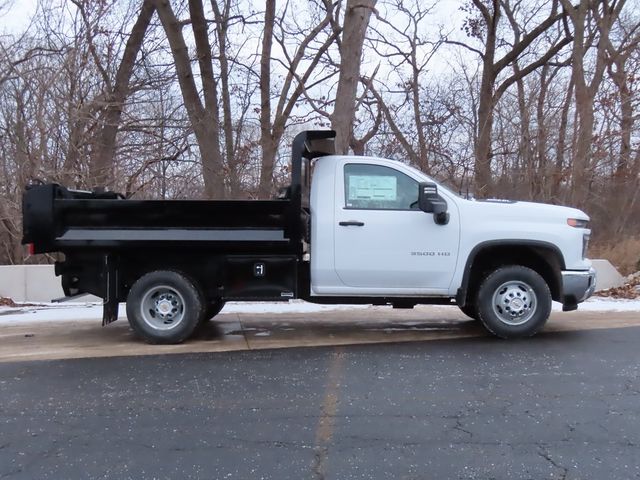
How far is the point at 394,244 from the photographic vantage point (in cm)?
692

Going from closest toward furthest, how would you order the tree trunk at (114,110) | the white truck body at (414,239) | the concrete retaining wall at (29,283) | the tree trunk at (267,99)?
the white truck body at (414,239) < the concrete retaining wall at (29,283) < the tree trunk at (114,110) < the tree trunk at (267,99)

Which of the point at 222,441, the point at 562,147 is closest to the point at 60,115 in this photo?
the point at 222,441

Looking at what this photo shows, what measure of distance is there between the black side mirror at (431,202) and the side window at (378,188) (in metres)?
0.16

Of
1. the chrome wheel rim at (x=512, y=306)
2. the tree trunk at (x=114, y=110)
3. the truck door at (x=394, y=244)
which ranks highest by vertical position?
the tree trunk at (x=114, y=110)

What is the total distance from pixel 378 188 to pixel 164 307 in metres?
2.85

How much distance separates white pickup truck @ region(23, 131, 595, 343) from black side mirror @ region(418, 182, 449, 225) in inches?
0.5

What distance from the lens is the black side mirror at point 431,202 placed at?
Answer: 680 centimetres

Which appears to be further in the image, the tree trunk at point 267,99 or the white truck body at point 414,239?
the tree trunk at point 267,99

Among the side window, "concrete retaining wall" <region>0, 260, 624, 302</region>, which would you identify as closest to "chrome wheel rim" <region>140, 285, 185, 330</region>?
the side window

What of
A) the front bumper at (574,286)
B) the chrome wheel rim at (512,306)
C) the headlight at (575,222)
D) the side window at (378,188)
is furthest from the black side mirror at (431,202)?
the front bumper at (574,286)

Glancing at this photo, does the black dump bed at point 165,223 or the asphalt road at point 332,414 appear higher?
the black dump bed at point 165,223

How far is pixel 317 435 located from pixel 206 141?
12143mm

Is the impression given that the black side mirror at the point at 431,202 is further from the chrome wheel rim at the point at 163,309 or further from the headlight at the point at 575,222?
the chrome wheel rim at the point at 163,309

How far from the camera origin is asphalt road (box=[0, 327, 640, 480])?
3.76 metres
